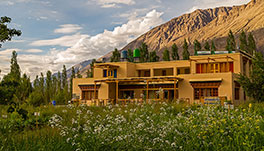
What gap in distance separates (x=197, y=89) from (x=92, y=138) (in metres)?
20.9

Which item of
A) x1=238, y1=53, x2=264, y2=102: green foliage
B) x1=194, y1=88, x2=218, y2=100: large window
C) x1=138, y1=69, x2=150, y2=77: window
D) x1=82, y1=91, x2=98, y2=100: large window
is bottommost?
x1=82, y1=91, x2=98, y2=100: large window

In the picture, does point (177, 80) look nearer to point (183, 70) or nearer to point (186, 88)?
point (186, 88)

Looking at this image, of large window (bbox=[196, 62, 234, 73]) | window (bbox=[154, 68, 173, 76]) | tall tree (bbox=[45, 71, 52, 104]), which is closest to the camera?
large window (bbox=[196, 62, 234, 73])

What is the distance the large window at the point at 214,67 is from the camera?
2722cm

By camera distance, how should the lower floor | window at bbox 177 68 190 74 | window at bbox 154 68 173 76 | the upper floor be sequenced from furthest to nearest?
window at bbox 154 68 173 76, window at bbox 177 68 190 74, the upper floor, the lower floor

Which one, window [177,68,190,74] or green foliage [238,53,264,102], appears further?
window [177,68,190,74]

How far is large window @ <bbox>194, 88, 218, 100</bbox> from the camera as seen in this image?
25.3m

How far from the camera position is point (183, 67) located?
1217 inches

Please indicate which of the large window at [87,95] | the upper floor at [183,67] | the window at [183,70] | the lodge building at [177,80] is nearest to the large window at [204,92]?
the lodge building at [177,80]

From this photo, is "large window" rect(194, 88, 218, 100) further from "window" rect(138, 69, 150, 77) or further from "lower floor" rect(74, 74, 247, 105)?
"window" rect(138, 69, 150, 77)

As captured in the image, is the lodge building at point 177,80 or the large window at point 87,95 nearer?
the lodge building at point 177,80

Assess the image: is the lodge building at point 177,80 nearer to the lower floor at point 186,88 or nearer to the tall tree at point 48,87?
the lower floor at point 186,88

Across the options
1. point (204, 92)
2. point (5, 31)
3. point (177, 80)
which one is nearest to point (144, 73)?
point (177, 80)

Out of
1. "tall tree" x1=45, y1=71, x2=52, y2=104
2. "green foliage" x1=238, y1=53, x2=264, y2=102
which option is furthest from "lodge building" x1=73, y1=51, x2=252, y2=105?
"tall tree" x1=45, y1=71, x2=52, y2=104
